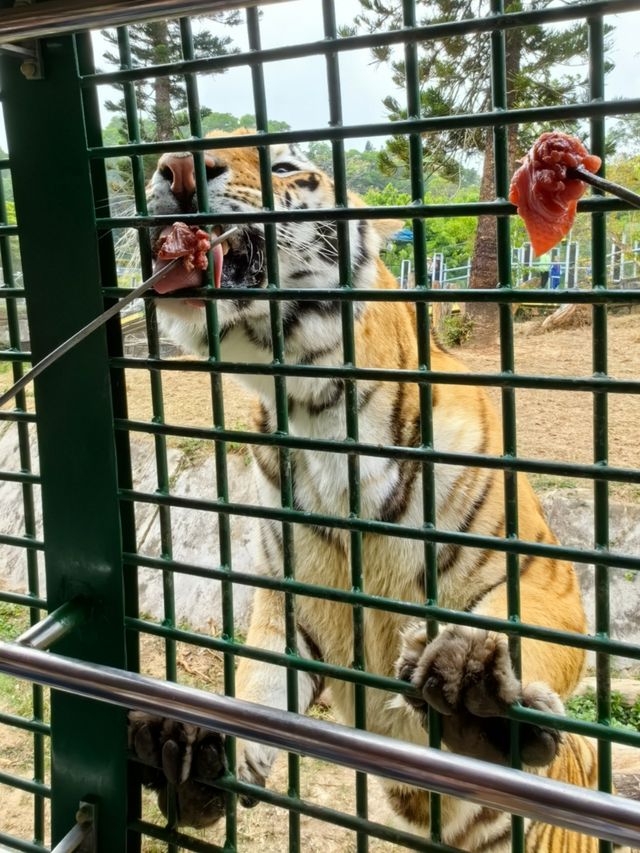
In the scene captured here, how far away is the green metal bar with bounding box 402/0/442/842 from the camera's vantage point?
0.96 meters

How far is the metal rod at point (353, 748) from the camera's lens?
78cm

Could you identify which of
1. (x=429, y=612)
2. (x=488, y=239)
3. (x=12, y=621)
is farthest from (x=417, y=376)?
(x=488, y=239)

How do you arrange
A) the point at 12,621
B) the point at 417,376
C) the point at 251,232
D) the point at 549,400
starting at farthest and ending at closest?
the point at 549,400
the point at 12,621
the point at 251,232
the point at 417,376

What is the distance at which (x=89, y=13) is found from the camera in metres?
0.88

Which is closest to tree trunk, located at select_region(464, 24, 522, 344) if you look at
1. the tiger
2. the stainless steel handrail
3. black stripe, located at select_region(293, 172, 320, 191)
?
black stripe, located at select_region(293, 172, 320, 191)

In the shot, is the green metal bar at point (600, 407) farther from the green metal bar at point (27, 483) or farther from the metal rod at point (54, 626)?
the green metal bar at point (27, 483)

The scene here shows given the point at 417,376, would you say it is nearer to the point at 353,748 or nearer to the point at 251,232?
the point at 353,748

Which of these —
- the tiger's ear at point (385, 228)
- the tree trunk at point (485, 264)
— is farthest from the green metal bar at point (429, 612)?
the tree trunk at point (485, 264)

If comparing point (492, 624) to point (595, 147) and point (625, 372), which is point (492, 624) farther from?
point (625, 372)

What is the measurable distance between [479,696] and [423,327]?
532 millimetres

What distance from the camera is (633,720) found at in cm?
324

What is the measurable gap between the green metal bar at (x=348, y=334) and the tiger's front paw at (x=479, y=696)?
0.33 ft

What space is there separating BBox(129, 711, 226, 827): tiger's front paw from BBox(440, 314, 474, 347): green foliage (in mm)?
3855

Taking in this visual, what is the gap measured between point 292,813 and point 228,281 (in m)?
1.03
